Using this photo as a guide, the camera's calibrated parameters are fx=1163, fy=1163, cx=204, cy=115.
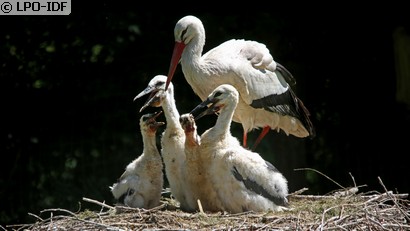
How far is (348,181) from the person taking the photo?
860 centimetres

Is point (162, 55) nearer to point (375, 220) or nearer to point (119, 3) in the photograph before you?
point (119, 3)

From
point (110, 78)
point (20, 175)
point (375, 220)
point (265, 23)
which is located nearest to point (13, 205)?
point (20, 175)

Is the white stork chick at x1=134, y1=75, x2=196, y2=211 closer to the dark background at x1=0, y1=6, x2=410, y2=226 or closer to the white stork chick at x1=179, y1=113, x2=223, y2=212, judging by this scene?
the white stork chick at x1=179, y1=113, x2=223, y2=212

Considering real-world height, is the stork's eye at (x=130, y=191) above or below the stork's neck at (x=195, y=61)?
below

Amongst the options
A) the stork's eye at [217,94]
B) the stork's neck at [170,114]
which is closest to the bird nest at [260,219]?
the stork's neck at [170,114]

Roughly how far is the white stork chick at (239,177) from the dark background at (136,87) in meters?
2.58

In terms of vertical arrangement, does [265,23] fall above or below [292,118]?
above

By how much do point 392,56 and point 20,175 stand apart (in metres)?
2.99

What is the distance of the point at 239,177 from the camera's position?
5.92m

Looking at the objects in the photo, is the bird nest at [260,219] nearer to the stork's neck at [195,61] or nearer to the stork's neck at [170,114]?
the stork's neck at [170,114]

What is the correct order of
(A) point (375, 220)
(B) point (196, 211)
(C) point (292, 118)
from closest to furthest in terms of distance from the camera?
(A) point (375, 220)
(B) point (196, 211)
(C) point (292, 118)

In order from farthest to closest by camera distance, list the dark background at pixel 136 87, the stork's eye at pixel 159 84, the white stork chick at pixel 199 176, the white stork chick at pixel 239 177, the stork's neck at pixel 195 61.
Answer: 1. the dark background at pixel 136 87
2. the stork's neck at pixel 195 61
3. the stork's eye at pixel 159 84
4. the white stork chick at pixel 199 176
5. the white stork chick at pixel 239 177

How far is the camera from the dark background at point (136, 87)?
871 centimetres

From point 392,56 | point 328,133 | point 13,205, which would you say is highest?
point 392,56
